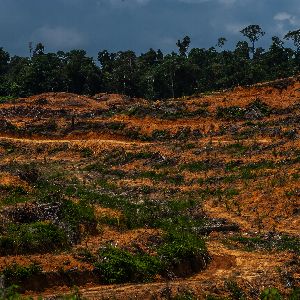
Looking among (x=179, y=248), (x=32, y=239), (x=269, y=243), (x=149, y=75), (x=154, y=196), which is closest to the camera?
(x=32, y=239)

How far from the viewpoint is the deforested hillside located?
13.2 meters

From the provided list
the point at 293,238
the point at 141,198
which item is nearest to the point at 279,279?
the point at 293,238

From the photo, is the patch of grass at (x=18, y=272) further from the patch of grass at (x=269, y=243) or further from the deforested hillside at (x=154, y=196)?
the patch of grass at (x=269, y=243)

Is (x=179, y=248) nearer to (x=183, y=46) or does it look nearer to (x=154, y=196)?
(x=154, y=196)

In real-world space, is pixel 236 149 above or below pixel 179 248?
above

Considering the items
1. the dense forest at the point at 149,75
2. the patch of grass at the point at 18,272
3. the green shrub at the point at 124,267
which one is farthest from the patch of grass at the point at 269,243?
the dense forest at the point at 149,75

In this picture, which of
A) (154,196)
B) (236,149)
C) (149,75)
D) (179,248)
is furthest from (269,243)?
(149,75)

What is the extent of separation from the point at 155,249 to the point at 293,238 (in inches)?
251

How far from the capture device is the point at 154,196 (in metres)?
25.7

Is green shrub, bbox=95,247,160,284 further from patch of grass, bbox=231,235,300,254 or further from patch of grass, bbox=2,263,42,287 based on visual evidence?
patch of grass, bbox=231,235,300,254

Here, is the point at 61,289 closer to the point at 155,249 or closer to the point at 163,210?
the point at 155,249

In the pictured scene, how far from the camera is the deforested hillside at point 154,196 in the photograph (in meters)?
13.2

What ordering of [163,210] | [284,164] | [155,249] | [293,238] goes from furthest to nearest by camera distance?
A: [284,164] → [163,210] → [293,238] → [155,249]

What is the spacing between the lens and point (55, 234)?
49.0 feet
